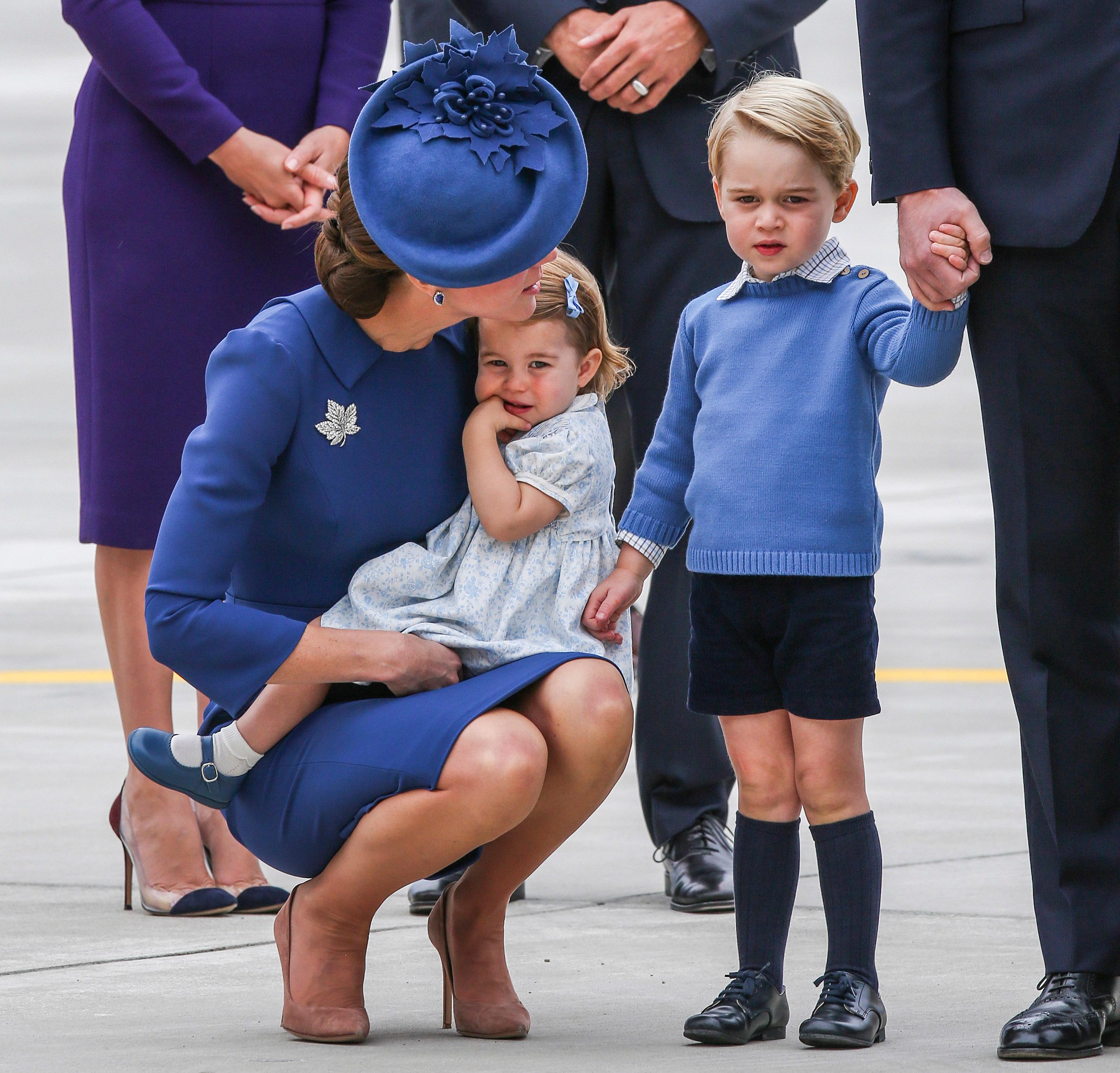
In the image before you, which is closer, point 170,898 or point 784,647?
point 784,647

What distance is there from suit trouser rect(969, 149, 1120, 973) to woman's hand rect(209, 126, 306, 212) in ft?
4.53

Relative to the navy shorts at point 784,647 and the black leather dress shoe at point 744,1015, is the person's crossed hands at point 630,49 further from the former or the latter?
the black leather dress shoe at point 744,1015

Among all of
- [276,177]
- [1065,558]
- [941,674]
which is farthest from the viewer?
[941,674]

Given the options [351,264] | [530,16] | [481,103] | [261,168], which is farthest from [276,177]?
[481,103]

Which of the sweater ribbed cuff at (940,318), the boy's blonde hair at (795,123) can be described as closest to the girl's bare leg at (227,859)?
the boy's blonde hair at (795,123)

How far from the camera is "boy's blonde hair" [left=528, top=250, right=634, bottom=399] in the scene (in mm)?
2773

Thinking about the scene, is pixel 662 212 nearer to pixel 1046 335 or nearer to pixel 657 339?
pixel 657 339

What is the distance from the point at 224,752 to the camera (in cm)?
264

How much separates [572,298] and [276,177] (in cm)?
89

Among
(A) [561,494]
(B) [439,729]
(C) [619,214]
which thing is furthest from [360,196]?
(C) [619,214]

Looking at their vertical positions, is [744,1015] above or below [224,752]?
below

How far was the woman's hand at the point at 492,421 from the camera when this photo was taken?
274cm

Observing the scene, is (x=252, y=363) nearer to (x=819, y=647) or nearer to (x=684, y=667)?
(x=819, y=647)

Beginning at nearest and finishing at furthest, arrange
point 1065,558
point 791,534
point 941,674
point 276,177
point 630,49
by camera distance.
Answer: point 1065,558
point 791,534
point 630,49
point 276,177
point 941,674
